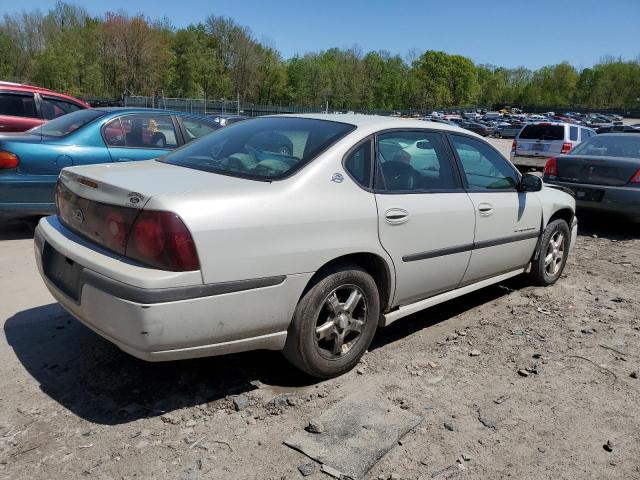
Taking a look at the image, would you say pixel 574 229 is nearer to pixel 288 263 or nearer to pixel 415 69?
pixel 288 263

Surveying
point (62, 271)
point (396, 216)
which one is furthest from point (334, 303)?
point (62, 271)

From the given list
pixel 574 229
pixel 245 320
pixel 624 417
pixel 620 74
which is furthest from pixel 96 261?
pixel 620 74

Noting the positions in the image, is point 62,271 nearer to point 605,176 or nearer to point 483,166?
point 483,166

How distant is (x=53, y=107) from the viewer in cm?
923

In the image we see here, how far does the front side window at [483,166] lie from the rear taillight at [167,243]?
7.78 feet

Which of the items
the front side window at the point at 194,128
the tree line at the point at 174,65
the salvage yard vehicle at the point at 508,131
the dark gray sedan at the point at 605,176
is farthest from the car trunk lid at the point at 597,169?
the tree line at the point at 174,65

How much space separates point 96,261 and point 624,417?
9.90ft

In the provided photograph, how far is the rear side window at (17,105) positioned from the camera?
8.68m

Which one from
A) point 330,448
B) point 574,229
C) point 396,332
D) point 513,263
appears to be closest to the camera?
point 330,448

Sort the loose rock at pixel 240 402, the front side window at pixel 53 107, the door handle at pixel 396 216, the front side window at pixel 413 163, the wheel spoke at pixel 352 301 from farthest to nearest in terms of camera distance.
Answer: the front side window at pixel 53 107
the front side window at pixel 413 163
the door handle at pixel 396 216
the wheel spoke at pixel 352 301
the loose rock at pixel 240 402

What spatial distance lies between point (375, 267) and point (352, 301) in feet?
1.00

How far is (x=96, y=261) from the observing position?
2736 mm

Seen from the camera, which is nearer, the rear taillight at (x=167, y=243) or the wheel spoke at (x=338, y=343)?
the rear taillight at (x=167, y=243)

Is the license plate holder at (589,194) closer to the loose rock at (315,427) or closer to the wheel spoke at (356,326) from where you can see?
the wheel spoke at (356,326)
